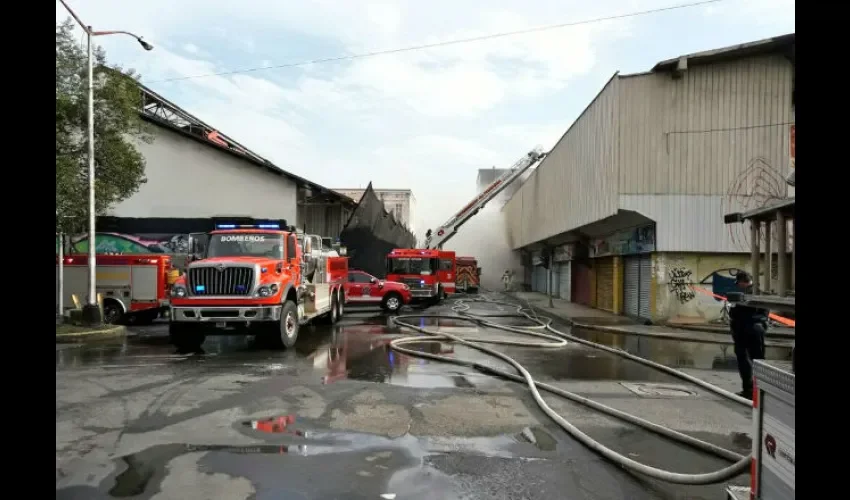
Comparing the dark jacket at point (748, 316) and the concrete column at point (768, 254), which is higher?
the concrete column at point (768, 254)

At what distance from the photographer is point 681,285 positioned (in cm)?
1681

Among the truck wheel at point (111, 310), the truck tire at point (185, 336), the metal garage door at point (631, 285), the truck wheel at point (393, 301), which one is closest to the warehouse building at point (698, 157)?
the metal garage door at point (631, 285)

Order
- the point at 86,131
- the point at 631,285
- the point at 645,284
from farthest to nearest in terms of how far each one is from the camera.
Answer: the point at 631,285 < the point at 645,284 < the point at 86,131

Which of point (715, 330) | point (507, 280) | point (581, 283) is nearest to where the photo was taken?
point (715, 330)

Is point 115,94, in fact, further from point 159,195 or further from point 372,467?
point 372,467

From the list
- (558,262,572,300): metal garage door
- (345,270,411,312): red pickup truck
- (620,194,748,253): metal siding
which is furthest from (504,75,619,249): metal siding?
(345,270,411,312): red pickup truck

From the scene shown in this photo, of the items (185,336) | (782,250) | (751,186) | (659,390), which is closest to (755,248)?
(782,250)

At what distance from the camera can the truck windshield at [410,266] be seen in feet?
81.6

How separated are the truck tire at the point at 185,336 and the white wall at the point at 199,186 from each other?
640 inches

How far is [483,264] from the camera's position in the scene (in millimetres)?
55062

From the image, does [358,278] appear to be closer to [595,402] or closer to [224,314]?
[224,314]

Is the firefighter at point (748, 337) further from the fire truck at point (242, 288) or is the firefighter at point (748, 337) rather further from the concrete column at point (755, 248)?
the fire truck at point (242, 288)

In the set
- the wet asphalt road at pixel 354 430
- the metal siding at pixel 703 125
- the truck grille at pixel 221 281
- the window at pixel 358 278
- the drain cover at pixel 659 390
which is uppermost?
the metal siding at pixel 703 125

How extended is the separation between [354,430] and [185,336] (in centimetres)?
688
